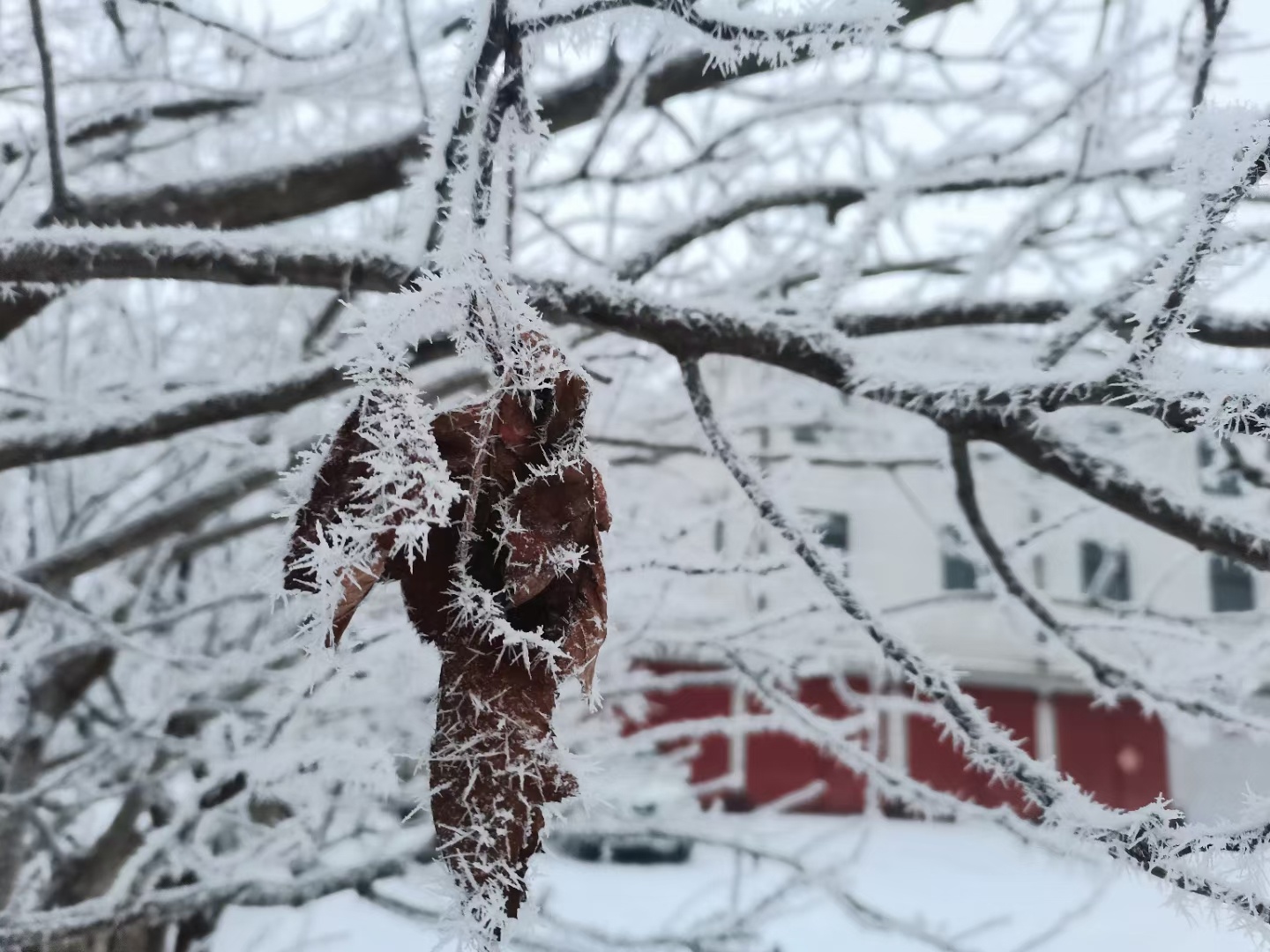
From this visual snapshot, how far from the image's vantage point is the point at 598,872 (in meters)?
11.3

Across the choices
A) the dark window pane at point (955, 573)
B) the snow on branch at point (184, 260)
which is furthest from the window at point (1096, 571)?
the snow on branch at point (184, 260)

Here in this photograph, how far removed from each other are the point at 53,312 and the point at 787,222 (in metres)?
3.61

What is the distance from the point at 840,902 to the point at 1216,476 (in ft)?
5.25

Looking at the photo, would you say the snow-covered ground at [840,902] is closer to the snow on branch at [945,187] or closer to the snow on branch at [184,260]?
the snow on branch at [945,187]

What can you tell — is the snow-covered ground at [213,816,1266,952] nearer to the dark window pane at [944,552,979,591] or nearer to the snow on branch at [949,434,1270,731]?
the snow on branch at [949,434,1270,731]

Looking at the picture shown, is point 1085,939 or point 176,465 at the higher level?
point 176,465

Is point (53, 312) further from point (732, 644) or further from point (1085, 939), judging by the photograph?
point (1085, 939)

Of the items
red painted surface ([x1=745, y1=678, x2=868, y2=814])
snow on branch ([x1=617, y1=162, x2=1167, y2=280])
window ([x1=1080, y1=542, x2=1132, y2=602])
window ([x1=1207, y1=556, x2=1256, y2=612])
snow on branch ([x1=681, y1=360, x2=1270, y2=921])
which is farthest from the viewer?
window ([x1=1207, y1=556, x2=1256, y2=612])

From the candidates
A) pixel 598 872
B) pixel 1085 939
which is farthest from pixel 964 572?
pixel 1085 939

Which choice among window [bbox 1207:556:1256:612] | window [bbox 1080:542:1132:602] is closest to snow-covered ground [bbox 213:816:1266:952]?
window [bbox 1080:542:1132:602]

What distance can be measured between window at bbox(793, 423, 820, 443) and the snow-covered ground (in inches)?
80.0

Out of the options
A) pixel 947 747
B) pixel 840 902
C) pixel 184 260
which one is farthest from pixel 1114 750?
pixel 184 260

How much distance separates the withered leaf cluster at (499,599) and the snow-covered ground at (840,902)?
2.33 meters

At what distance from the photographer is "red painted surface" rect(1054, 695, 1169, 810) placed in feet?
57.7
